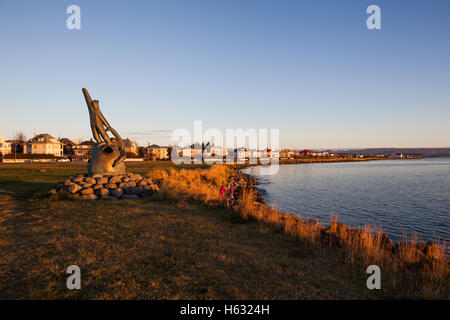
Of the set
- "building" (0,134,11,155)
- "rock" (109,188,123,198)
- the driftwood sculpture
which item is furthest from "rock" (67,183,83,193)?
"building" (0,134,11,155)

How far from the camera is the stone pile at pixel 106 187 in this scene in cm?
1188

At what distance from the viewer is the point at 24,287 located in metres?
3.96

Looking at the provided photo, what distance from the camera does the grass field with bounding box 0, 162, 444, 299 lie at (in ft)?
12.9

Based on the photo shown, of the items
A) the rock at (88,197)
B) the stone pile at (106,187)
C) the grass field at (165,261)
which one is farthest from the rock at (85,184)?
the grass field at (165,261)

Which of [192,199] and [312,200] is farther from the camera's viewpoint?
[312,200]

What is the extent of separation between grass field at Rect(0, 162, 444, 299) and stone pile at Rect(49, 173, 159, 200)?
3268mm

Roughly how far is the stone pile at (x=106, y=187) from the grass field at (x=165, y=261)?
327 centimetres

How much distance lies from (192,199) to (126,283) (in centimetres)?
754

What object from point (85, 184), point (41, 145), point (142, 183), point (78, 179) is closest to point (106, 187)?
point (85, 184)

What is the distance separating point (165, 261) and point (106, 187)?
8.73m

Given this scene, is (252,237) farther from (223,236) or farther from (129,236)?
(129,236)

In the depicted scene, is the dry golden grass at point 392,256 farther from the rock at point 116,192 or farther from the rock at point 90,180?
the rock at point 90,180
